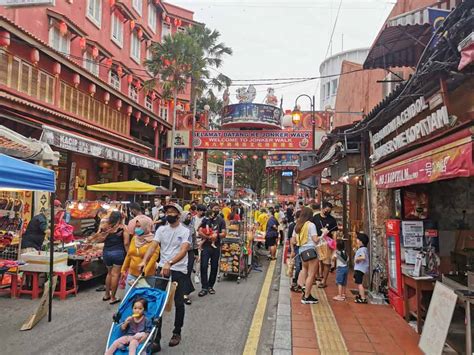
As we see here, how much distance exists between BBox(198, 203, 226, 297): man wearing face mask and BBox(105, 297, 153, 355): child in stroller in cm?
331

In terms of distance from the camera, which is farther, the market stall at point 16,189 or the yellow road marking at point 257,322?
the yellow road marking at point 257,322

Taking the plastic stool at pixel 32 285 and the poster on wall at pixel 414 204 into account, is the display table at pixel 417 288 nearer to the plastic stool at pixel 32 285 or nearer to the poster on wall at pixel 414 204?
the poster on wall at pixel 414 204

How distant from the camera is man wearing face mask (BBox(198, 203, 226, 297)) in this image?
7809 mm

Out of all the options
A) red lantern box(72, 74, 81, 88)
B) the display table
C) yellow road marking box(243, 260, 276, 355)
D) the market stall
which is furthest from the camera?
red lantern box(72, 74, 81, 88)

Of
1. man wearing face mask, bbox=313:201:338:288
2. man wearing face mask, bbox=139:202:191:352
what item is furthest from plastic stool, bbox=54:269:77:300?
man wearing face mask, bbox=313:201:338:288

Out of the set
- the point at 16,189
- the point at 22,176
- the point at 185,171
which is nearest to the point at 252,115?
the point at 185,171

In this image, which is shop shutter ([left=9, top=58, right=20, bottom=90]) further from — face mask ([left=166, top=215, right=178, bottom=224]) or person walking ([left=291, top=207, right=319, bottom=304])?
person walking ([left=291, top=207, right=319, bottom=304])

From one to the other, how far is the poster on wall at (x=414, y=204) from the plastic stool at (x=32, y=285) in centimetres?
699

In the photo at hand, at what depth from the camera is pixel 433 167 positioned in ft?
14.9

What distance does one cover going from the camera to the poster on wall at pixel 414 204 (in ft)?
23.8

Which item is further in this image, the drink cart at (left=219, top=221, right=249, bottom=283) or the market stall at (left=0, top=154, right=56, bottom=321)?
the drink cart at (left=219, top=221, right=249, bottom=283)

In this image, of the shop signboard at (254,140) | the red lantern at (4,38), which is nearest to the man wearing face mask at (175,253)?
the red lantern at (4,38)

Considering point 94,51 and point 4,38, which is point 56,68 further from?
point 94,51

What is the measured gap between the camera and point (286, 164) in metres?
40.6
